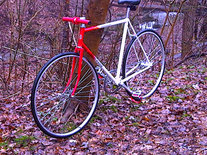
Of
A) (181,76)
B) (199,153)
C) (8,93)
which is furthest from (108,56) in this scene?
(199,153)

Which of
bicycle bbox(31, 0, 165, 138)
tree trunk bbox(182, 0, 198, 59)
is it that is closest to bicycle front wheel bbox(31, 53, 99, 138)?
bicycle bbox(31, 0, 165, 138)

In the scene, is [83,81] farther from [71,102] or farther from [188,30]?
[188,30]

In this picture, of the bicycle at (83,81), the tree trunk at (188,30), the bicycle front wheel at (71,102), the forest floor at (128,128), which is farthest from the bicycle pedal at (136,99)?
the tree trunk at (188,30)

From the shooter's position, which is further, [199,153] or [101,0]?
[101,0]

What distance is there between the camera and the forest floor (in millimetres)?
3048

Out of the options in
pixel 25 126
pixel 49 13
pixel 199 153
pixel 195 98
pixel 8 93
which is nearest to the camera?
pixel 199 153

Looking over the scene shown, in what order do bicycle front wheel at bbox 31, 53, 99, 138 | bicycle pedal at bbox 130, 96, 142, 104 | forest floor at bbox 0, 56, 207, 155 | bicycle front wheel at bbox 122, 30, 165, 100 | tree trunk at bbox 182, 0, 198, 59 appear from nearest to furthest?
1. forest floor at bbox 0, 56, 207, 155
2. bicycle front wheel at bbox 31, 53, 99, 138
3. bicycle front wheel at bbox 122, 30, 165, 100
4. bicycle pedal at bbox 130, 96, 142, 104
5. tree trunk at bbox 182, 0, 198, 59

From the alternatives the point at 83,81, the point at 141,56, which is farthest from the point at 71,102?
the point at 141,56

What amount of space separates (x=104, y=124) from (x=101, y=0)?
5.16 feet

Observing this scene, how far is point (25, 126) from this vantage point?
3676 mm

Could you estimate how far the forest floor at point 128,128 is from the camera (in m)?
3.05

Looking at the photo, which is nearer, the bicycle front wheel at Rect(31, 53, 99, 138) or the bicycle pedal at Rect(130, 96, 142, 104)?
the bicycle front wheel at Rect(31, 53, 99, 138)

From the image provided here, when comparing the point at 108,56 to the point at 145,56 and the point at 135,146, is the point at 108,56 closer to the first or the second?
the point at 145,56

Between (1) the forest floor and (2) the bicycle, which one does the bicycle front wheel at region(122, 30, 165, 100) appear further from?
(1) the forest floor
